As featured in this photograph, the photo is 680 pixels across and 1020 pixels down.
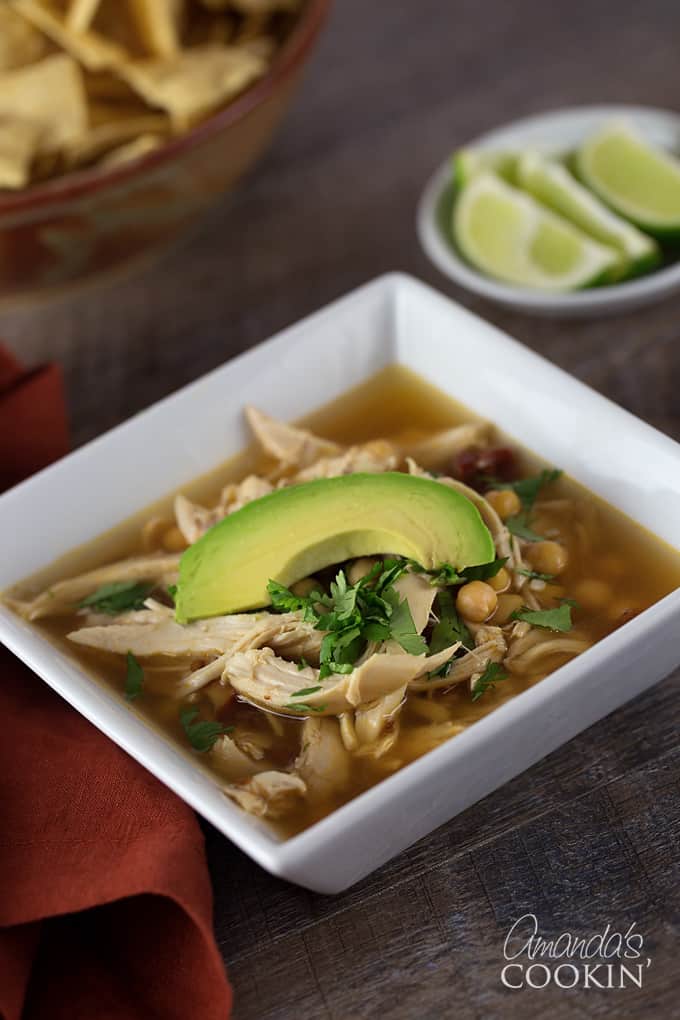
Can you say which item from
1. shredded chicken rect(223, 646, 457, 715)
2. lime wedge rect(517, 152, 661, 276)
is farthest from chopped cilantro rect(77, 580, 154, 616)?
Answer: lime wedge rect(517, 152, 661, 276)

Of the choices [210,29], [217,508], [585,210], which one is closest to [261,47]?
[210,29]

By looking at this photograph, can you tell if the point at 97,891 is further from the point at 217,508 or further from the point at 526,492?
the point at 526,492

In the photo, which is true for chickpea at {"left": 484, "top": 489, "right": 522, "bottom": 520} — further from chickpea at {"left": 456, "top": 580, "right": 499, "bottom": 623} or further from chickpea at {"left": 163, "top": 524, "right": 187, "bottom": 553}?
chickpea at {"left": 163, "top": 524, "right": 187, "bottom": 553}

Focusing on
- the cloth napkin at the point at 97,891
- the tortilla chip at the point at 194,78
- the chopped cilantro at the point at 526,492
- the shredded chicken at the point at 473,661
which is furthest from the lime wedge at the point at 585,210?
the cloth napkin at the point at 97,891

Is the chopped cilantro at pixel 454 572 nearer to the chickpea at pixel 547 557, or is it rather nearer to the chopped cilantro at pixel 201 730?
the chickpea at pixel 547 557

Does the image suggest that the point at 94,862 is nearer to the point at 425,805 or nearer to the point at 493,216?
the point at 425,805

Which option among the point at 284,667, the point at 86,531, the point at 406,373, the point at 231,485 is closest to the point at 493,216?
the point at 406,373
